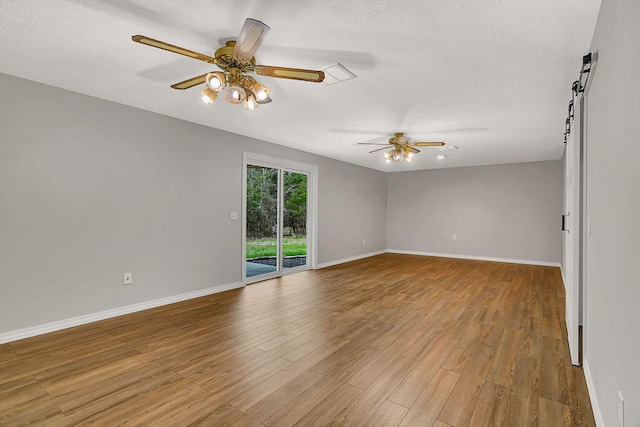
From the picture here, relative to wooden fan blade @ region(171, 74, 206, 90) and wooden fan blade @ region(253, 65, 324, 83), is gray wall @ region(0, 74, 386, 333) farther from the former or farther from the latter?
wooden fan blade @ region(253, 65, 324, 83)

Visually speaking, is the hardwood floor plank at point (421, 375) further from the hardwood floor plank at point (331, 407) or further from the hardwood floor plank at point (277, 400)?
the hardwood floor plank at point (277, 400)

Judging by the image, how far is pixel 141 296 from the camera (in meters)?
3.78

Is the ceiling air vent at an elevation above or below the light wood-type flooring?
above

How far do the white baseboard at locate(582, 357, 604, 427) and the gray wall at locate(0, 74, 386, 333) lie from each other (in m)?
4.02

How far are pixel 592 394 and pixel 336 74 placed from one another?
2.89 m

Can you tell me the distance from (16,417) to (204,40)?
266cm

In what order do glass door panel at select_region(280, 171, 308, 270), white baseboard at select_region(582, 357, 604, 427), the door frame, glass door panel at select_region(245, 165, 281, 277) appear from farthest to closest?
glass door panel at select_region(280, 171, 308, 270) → glass door panel at select_region(245, 165, 281, 277) → the door frame → white baseboard at select_region(582, 357, 604, 427)

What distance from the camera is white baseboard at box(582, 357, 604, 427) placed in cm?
169

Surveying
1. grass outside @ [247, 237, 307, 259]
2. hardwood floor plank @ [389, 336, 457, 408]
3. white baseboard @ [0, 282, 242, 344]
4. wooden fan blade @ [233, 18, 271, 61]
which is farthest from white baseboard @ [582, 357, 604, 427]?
grass outside @ [247, 237, 307, 259]

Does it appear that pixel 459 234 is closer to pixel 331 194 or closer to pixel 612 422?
pixel 331 194

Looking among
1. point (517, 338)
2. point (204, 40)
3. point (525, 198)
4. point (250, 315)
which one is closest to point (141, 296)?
point (250, 315)

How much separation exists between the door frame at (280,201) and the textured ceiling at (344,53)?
3.64 feet

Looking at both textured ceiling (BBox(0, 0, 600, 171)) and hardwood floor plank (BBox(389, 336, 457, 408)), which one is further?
hardwood floor plank (BBox(389, 336, 457, 408))

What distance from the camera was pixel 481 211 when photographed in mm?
7836
